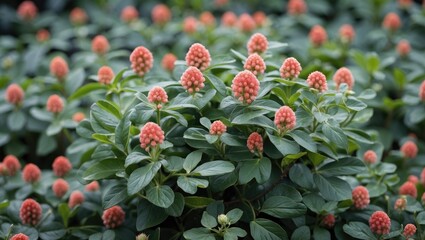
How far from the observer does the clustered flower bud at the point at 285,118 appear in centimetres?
164

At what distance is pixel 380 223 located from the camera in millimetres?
1780

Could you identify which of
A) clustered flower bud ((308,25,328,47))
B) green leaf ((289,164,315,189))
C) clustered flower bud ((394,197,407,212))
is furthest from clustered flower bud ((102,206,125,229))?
clustered flower bud ((308,25,328,47))

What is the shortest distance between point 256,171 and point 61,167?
2.94 feet

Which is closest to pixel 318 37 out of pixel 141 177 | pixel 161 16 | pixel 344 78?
pixel 161 16

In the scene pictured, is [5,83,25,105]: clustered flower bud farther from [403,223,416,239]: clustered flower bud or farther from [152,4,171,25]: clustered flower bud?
[403,223,416,239]: clustered flower bud

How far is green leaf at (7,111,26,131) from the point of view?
255cm

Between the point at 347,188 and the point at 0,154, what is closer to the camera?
the point at 347,188

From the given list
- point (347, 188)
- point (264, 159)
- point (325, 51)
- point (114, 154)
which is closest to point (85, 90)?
point (114, 154)

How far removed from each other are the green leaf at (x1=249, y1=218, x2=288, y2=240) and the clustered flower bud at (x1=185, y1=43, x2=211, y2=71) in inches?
20.0

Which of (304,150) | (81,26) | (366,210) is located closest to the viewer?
(304,150)

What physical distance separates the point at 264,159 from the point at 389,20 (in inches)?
69.4

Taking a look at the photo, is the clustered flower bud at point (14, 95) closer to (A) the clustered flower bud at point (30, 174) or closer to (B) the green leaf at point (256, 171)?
(A) the clustered flower bud at point (30, 174)

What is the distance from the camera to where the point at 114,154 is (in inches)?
71.7

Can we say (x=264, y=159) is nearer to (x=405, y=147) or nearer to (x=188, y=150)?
(x=188, y=150)
